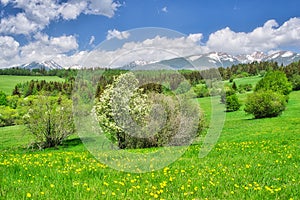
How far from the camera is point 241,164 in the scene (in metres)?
9.00

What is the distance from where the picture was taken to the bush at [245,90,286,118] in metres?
49.5

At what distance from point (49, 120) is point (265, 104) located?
33.8 metres

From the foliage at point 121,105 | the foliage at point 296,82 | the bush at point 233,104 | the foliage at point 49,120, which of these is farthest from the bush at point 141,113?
the foliage at point 296,82

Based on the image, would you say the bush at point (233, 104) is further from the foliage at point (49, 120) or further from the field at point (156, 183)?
the field at point (156, 183)

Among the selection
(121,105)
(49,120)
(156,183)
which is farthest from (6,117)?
(156,183)

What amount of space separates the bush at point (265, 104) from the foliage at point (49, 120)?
30577 millimetres

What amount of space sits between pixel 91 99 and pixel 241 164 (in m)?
11.5

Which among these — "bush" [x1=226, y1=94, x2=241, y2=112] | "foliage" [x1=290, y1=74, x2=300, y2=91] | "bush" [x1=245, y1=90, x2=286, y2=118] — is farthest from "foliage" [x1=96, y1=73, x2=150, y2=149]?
"foliage" [x1=290, y1=74, x2=300, y2=91]

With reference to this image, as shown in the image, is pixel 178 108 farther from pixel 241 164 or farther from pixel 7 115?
pixel 7 115

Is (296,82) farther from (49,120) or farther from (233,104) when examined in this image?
(49,120)

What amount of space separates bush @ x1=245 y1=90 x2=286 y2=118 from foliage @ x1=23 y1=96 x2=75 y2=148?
100 ft

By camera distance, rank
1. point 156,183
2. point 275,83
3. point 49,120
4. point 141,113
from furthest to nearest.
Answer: point 275,83
point 49,120
point 141,113
point 156,183

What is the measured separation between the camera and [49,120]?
30422 millimetres

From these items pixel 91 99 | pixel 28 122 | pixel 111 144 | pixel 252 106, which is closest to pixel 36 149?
pixel 28 122
